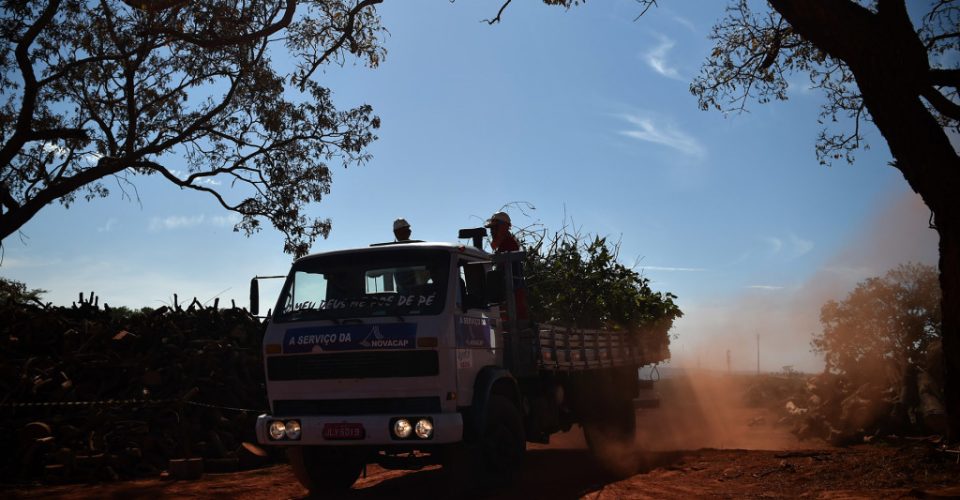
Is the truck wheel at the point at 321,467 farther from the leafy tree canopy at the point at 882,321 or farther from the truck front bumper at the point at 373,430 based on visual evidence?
the leafy tree canopy at the point at 882,321

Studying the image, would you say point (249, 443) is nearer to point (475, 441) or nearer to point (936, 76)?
point (475, 441)

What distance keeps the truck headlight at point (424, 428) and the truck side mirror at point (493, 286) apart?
1.45 metres

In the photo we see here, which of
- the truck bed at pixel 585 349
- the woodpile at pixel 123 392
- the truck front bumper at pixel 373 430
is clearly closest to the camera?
the truck front bumper at pixel 373 430

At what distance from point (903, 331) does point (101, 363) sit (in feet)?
97.5

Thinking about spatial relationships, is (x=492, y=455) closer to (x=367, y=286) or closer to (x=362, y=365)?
(x=362, y=365)

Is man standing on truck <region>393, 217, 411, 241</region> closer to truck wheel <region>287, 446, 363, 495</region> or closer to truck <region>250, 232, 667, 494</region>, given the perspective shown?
truck <region>250, 232, 667, 494</region>

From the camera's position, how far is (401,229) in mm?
11109

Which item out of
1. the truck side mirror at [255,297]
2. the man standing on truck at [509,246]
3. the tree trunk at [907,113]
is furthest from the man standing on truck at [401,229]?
the tree trunk at [907,113]

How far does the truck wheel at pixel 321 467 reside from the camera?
8.47m

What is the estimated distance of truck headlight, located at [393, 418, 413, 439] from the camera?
743cm

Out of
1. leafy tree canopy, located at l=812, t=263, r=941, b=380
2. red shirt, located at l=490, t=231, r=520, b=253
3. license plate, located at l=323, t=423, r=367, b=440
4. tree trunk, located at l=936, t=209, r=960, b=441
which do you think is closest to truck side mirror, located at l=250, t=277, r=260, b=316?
license plate, located at l=323, t=423, r=367, b=440

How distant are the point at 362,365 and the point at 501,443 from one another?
175 centimetres

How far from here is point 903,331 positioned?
31750mm

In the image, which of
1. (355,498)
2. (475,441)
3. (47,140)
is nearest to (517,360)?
(475,441)
